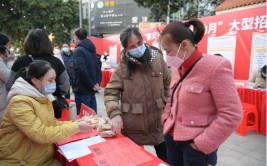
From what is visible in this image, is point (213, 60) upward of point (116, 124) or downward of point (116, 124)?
upward

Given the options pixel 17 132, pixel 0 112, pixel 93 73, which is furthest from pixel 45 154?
pixel 93 73

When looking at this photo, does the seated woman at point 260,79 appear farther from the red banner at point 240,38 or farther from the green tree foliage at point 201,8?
the green tree foliage at point 201,8

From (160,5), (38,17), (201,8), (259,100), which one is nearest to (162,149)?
(259,100)

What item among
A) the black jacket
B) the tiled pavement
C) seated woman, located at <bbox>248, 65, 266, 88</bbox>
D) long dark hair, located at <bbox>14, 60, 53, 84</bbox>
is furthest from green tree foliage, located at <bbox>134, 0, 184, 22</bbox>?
long dark hair, located at <bbox>14, 60, 53, 84</bbox>

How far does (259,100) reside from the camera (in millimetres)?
4086

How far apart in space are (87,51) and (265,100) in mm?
2823

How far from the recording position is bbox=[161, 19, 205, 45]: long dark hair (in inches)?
51.9

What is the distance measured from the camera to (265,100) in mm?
3938

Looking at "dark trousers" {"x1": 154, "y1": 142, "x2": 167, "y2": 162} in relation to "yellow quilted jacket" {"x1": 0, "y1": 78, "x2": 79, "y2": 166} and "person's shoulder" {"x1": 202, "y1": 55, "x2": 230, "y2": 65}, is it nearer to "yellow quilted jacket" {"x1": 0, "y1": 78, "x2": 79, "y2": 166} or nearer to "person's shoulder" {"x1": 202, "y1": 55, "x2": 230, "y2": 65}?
"yellow quilted jacket" {"x1": 0, "y1": 78, "x2": 79, "y2": 166}

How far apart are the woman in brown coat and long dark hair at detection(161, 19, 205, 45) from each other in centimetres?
54

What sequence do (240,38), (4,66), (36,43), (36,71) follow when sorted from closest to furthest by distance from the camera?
(36,71) < (36,43) < (4,66) < (240,38)

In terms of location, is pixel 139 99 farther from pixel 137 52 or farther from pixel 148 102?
pixel 137 52

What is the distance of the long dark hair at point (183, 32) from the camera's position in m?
1.32

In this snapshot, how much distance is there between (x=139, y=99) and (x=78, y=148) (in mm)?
566
